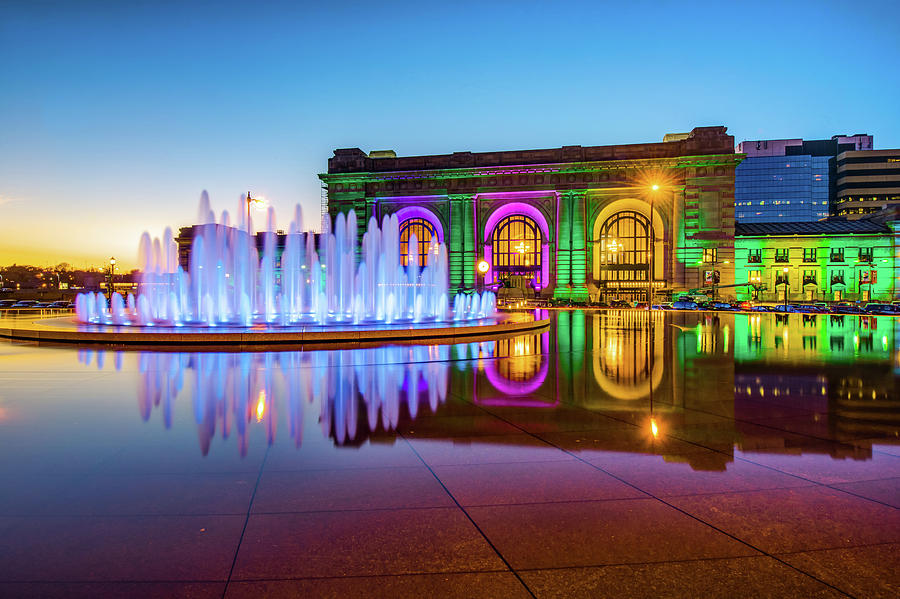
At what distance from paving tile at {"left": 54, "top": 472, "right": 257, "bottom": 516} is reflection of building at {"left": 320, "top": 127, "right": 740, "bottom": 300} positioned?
57109 mm

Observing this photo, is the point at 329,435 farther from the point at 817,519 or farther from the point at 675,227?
the point at 675,227

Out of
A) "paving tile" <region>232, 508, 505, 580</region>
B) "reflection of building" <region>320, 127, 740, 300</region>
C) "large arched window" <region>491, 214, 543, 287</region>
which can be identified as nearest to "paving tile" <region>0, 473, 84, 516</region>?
"paving tile" <region>232, 508, 505, 580</region>

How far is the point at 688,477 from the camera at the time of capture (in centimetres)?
445

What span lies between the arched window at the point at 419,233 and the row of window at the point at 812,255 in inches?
1668

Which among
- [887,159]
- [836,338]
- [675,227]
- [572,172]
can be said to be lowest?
[836,338]

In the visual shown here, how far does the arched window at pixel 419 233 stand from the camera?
6612 centimetres

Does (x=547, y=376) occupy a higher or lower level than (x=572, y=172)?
lower

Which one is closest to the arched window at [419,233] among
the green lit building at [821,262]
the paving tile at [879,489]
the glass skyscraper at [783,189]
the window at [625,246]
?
the window at [625,246]

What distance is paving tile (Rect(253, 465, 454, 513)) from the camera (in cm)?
389

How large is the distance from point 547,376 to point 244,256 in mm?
18108

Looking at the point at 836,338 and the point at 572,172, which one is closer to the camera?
the point at 836,338

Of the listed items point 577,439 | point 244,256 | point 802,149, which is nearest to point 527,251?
point 244,256

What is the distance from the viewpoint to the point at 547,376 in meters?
9.85

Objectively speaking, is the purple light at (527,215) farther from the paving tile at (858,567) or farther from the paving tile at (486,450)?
the paving tile at (858,567)
